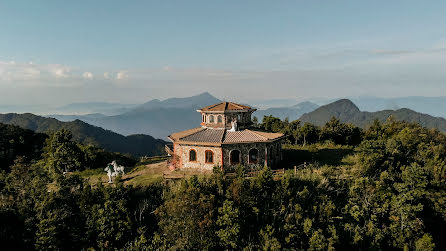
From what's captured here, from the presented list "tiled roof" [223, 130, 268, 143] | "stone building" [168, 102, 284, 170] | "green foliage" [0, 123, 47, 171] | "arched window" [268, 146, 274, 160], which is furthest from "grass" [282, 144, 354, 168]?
"green foliage" [0, 123, 47, 171]

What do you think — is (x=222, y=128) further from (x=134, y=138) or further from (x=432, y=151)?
(x=134, y=138)

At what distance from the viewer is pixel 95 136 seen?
110 m

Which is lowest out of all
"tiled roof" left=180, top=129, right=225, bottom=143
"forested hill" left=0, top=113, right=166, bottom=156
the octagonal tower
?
"forested hill" left=0, top=113, right=166, bottom=156

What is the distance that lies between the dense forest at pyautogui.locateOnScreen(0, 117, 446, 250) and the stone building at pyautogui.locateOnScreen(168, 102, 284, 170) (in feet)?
11.4

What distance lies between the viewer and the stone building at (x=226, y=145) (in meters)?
25.9

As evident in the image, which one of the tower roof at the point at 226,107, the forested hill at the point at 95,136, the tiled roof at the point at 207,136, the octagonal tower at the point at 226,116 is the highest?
the tower roof at the point at 226,107

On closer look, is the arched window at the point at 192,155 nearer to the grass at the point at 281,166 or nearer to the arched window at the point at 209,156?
the grass at the point at 281,166

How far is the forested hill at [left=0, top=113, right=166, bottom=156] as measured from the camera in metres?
105

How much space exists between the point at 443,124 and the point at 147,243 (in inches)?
7096

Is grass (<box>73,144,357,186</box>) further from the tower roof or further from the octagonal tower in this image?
the tower roof

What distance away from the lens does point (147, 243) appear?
1845 centimetres

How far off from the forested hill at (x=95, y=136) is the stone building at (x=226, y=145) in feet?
237

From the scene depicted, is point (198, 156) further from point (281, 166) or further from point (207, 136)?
point (281, 166)

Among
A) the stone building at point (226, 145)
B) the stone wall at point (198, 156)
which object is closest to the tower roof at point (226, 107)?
the stone building at point (226, 145)
